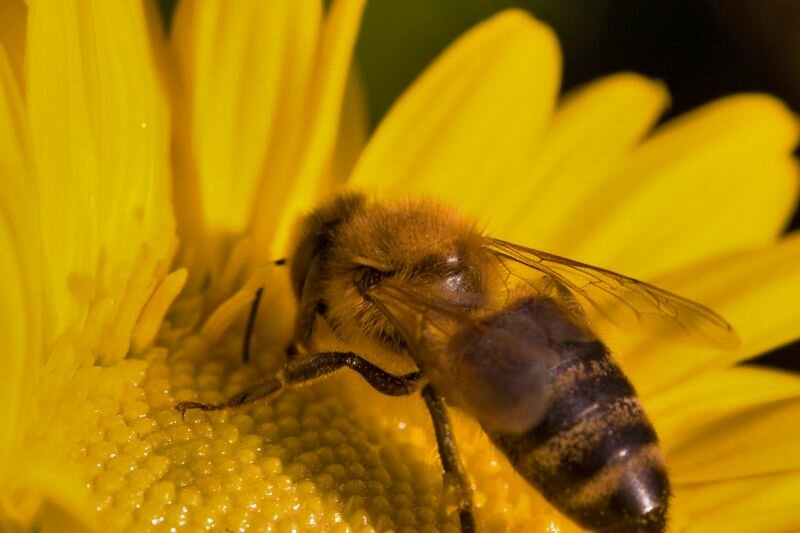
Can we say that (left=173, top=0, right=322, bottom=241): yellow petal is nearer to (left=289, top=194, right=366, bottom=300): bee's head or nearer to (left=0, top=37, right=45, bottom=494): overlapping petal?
(left=289, top=194, right=366, bottom=300): bee's head

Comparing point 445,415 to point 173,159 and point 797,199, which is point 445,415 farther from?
point 797,199

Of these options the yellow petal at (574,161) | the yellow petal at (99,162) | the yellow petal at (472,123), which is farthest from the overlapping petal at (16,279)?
the yellow petal at (574,161)

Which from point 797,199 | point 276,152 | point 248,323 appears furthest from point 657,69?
Answer: point 248,323

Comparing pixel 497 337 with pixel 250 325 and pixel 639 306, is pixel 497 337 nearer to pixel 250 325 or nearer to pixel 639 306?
pixel 639 306

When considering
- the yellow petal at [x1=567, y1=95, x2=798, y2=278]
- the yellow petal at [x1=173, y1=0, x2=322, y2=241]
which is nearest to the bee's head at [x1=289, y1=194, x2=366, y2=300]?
the yellow petal at [x1=173, y1=0, x2=322, y2=241]

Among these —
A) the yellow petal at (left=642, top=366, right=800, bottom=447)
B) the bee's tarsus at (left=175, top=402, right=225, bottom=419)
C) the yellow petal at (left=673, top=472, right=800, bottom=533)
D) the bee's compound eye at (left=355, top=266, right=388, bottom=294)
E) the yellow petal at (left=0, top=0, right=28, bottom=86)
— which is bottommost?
the yellow petal at (left=673, top=472, right=800, bottom=533)

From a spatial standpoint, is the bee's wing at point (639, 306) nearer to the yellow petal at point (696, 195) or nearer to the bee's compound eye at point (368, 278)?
the bee's compound eye at point (368, 278)

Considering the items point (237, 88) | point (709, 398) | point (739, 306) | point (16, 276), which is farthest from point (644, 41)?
point (16, 276)
